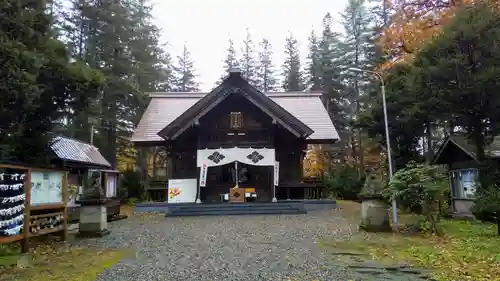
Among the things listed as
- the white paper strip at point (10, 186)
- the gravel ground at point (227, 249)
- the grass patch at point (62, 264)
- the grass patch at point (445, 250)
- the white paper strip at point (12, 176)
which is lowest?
the grass patch at point (445, 250)

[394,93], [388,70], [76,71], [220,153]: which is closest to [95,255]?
[76,71]

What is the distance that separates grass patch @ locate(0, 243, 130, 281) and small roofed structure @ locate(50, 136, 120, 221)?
664cm

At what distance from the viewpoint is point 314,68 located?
38.4 meters

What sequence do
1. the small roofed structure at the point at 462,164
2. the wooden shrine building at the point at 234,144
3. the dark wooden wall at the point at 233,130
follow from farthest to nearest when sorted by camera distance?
the dark wooden wall at the point at 233,130
the wooden shrine building at the point at 234,144
the small roofed structure at the point at 462,164

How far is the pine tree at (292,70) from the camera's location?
137 feet

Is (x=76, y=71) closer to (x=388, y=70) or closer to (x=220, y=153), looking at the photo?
(x=220, y=153)

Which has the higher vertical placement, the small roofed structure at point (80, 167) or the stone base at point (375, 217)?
the small roofed structure at point (80, 167)

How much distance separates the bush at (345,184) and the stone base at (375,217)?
1455 cm

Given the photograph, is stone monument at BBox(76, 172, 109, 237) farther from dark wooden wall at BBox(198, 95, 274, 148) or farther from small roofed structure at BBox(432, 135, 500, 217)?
small roofed structure at BBox(432, 135, 500, 217)

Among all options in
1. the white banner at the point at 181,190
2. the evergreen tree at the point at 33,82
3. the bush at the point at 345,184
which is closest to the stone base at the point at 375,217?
the evergreen tree at the point at 33,82

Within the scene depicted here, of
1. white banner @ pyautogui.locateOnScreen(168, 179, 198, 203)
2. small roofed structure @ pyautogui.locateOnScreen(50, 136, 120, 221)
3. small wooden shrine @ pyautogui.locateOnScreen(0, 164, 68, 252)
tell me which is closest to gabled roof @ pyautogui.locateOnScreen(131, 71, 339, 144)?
white banner @ pyautogui.locateOnScreen(168, 179, 198, 203)

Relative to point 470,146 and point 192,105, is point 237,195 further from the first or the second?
point 470,146

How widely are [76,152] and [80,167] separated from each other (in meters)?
0.74

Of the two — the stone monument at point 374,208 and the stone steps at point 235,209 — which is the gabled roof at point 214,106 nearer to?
the stone steps at point 235,209
